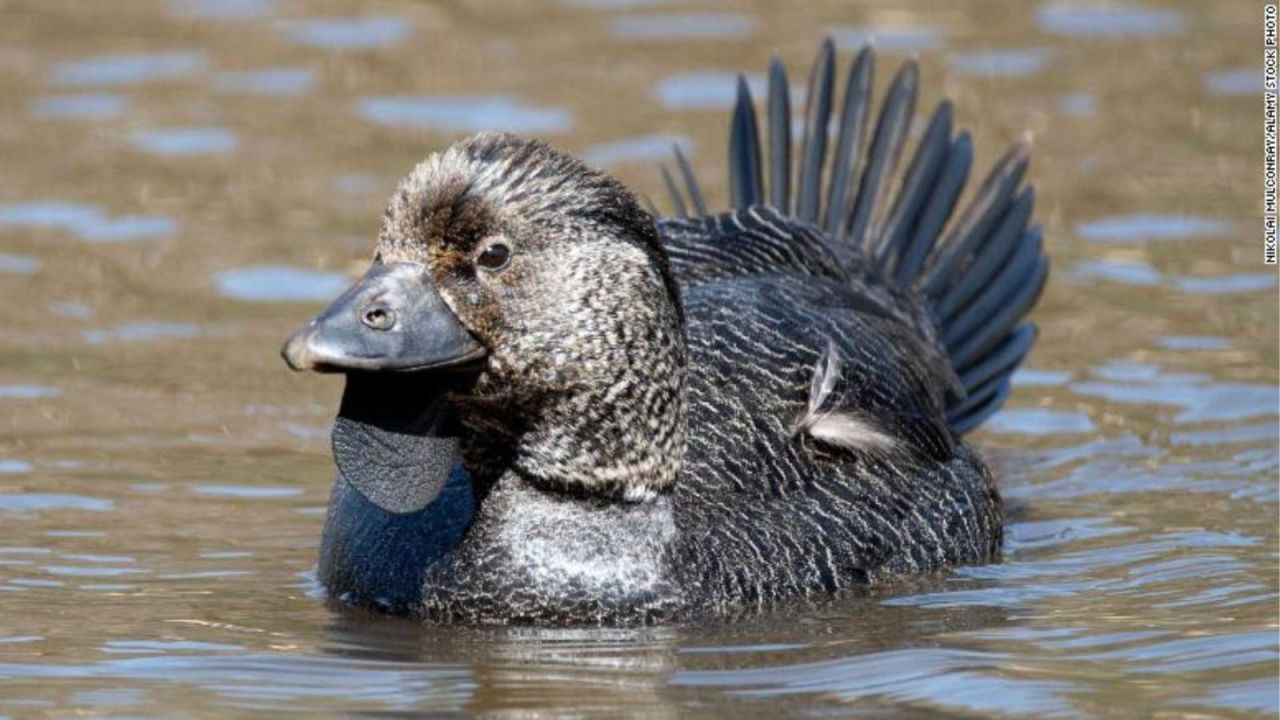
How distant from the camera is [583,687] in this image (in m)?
9.13

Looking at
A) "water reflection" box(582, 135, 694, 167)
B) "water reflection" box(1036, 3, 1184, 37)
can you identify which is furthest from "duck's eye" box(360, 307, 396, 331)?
"water reflection" box(1036, 3, 1184, 37)

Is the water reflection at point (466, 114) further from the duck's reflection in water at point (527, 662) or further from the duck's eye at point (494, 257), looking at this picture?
the duck's eye at point (494, 257)

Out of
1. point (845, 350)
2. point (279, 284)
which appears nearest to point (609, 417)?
point (845, 350)

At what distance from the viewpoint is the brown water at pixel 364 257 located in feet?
30.7

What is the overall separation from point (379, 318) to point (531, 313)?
1.86ft

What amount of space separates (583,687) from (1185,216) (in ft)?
24.3

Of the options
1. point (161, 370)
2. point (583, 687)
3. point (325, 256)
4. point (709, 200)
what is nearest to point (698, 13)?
point (709, 200)

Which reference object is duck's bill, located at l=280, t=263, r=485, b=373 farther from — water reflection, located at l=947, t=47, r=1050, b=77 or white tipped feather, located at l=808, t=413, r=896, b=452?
water reflection, located at l=947, t=47, r=1050, b=77

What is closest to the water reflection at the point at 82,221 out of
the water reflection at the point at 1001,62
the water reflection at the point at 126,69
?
the water reflection at the point at 126,69

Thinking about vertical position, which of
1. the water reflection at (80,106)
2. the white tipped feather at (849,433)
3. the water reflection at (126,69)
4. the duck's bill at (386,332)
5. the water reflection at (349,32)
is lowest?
the white tipped feather at (849,433)

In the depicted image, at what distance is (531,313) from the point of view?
930 cm

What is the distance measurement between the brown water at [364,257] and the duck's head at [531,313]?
0.66m

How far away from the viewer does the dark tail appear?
1287 centimetres

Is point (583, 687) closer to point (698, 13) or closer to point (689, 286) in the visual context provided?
point (689, 286)
